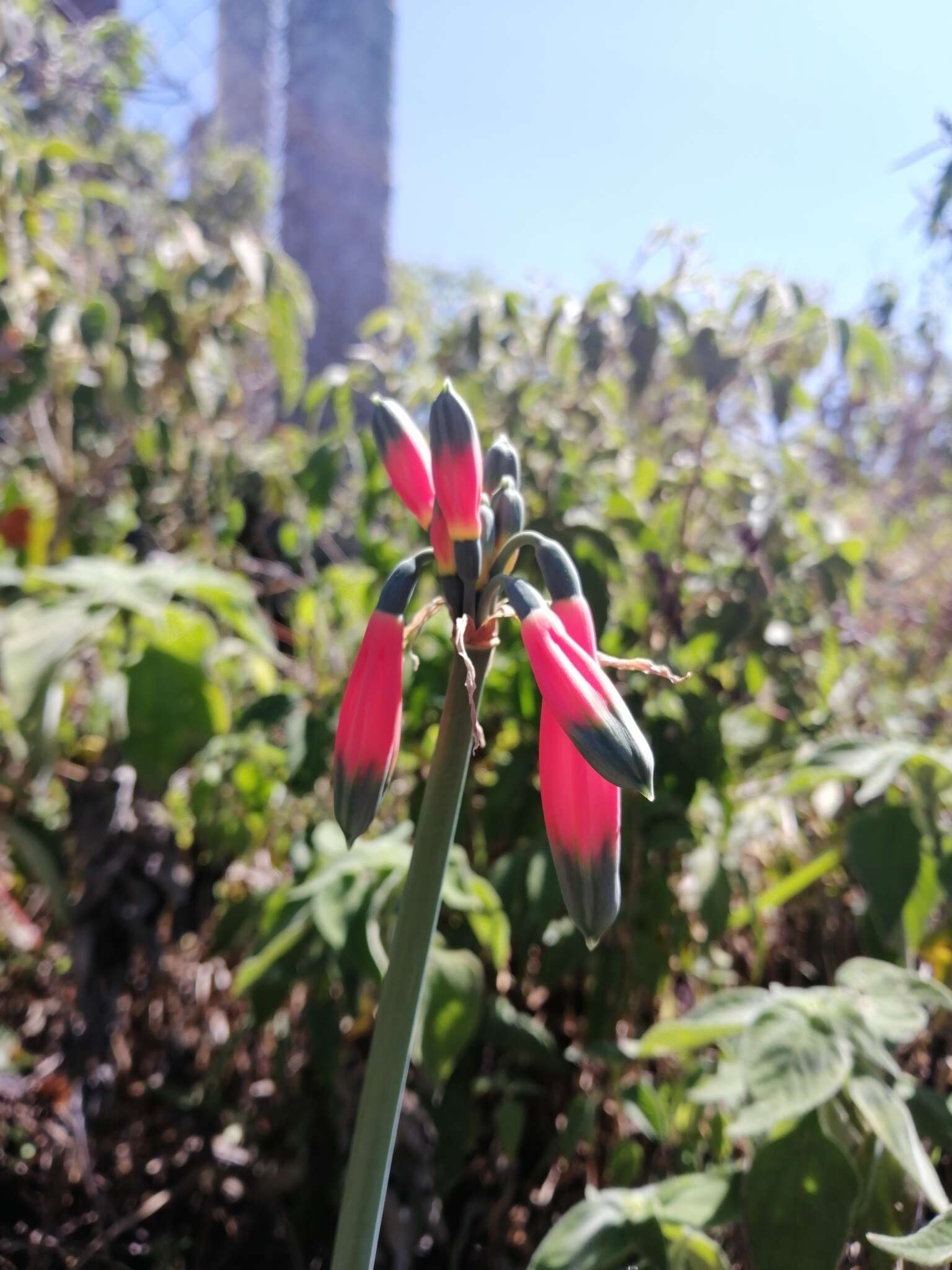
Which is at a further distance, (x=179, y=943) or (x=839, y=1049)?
(x=179, y=943)

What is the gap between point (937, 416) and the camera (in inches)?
163

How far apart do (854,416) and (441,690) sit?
8.17ft

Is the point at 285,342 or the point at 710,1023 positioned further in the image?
the point at 285,342

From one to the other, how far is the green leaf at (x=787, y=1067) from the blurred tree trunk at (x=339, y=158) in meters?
4.38

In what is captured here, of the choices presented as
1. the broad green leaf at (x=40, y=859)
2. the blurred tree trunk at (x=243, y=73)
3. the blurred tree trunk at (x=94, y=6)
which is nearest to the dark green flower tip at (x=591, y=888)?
the broad green leaf at (x=40, y=859)

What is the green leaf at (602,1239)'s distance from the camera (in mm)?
866

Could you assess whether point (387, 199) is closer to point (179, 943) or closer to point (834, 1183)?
point (179, 943)

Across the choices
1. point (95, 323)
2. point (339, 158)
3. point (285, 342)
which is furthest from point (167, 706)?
point (339, 158)

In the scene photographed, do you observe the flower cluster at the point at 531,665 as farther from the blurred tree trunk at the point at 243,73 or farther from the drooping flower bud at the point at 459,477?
the blurred tree trunk at the point at 243,73

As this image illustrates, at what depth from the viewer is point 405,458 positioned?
0.66 meters

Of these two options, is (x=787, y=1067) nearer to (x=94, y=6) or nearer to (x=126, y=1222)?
(x=126, y=1222)

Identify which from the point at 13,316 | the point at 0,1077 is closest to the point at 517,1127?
the point at 0,1077

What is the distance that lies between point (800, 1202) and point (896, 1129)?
102mm

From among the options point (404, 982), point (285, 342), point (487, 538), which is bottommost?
point (285, 342)
